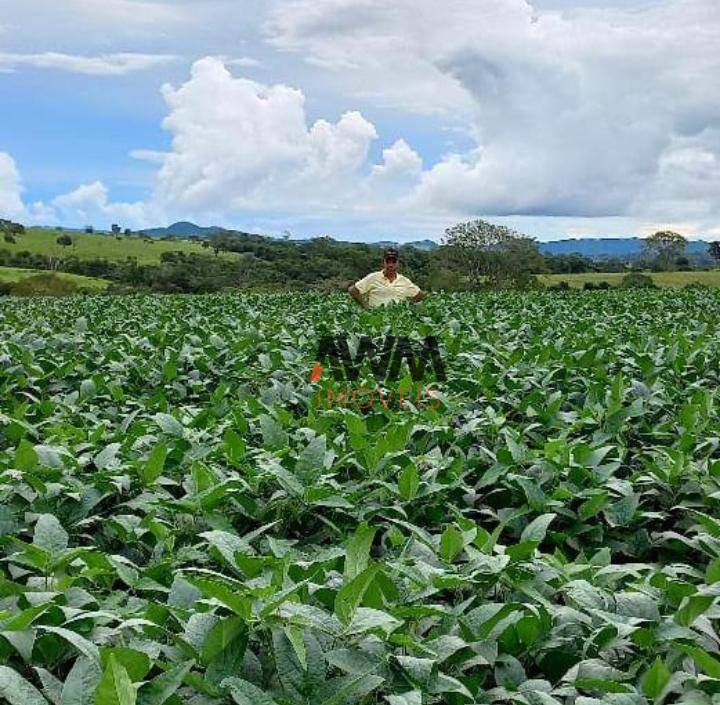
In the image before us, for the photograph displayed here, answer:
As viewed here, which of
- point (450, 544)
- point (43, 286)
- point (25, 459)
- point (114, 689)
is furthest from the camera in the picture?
point (43, 286)

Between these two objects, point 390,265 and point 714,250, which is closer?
point 390,265

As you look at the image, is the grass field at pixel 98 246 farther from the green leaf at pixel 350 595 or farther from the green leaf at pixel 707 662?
the green leaf at pixel 707 662

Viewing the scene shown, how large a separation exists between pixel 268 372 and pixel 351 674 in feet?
16.3

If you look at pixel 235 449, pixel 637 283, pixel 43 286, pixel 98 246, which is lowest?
pixel 43 286

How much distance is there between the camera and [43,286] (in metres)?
56.1

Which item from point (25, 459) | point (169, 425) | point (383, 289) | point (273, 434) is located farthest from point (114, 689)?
point (383, 289)

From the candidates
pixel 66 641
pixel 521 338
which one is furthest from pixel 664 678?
pixel 521 338

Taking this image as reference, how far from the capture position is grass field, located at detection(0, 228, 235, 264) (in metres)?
95.4

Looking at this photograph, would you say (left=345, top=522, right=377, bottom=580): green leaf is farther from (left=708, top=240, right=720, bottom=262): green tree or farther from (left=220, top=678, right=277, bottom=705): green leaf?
(left=708, top=240, right=720, bottom=262): green tree

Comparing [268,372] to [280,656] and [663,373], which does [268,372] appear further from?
[280,656]

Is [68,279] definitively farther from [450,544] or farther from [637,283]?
[450,544]

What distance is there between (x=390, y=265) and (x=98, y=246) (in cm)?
9794

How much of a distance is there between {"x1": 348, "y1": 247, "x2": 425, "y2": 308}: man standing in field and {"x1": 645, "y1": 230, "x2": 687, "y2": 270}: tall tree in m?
92.0

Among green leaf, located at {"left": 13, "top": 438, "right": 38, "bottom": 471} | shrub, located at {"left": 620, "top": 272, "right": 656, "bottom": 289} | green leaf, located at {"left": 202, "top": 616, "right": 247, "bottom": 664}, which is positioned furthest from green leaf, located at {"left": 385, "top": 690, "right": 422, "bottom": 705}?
shrub, located at {"left": 620, "top": 272, "right": 656, "bottom": 289}
